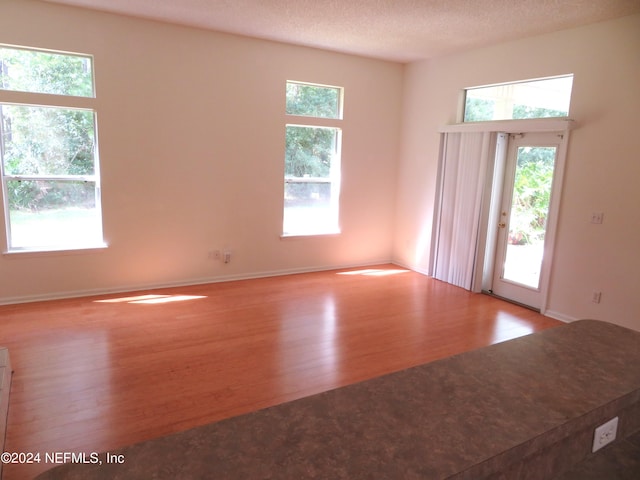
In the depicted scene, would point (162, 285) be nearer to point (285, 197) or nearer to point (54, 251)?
point (54, 251)

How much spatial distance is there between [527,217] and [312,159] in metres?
2.71

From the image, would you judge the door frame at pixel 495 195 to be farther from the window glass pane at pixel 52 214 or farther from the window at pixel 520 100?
the window glass pane at pixel 52 214

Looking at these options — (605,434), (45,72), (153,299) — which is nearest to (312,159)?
(153,299)

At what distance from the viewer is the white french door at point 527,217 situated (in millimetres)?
4426

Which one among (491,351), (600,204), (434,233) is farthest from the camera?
(434,233)

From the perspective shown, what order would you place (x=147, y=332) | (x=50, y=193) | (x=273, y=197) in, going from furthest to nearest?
(x=273, y=197), (x=50, y=193), (x=147, y=332)

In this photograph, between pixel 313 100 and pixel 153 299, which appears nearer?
pixel 153 299

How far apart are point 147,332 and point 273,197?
236 cm

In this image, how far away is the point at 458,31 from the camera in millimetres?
4434

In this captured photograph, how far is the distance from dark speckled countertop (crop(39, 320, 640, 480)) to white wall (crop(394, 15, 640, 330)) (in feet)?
10.7

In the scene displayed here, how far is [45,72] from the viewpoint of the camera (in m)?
4.16

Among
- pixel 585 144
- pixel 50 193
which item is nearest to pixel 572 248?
pixel 585 144

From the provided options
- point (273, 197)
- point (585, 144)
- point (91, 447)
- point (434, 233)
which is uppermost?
point (585, 144)

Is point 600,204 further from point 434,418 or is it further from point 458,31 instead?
point 434,418
